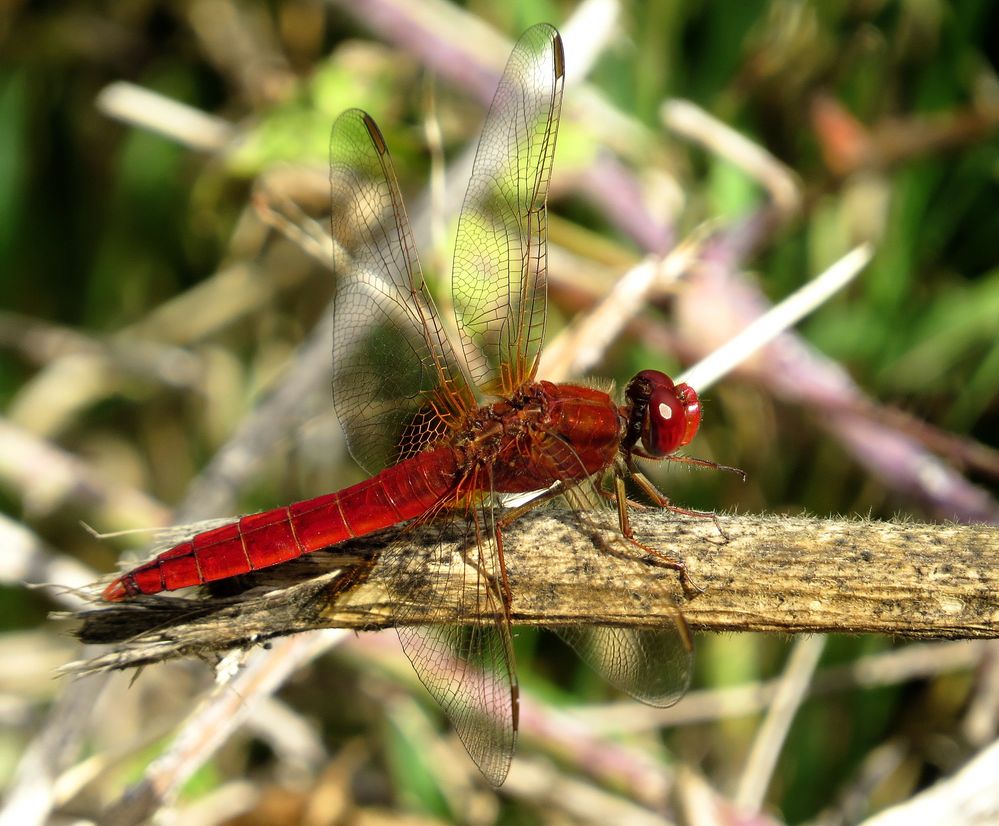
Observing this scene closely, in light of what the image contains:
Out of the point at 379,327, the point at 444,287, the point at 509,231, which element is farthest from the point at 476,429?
the point at 444,287

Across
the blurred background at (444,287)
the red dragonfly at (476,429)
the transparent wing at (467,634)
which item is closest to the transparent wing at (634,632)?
the red dragonfly at (476,429)

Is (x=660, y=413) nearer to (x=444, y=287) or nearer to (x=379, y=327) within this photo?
(x=379, y=327)

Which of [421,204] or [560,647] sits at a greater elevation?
[421,204]

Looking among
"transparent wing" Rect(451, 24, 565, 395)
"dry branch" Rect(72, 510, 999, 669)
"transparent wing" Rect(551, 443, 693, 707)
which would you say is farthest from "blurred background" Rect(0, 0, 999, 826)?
"transparent wing" Rect(551, 443, 693, 707)

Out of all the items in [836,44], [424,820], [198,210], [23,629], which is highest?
[198,210]

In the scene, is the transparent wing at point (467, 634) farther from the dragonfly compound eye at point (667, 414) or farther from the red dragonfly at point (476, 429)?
the dragonfly compound eye at point (667, 414)

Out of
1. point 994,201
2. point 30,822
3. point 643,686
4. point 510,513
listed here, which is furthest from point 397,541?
point 994,201

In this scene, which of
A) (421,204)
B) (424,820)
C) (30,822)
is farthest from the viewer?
(421,204)

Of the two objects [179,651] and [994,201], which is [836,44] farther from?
[179,651]

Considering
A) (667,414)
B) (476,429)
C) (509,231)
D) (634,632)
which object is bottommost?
(634,632)
